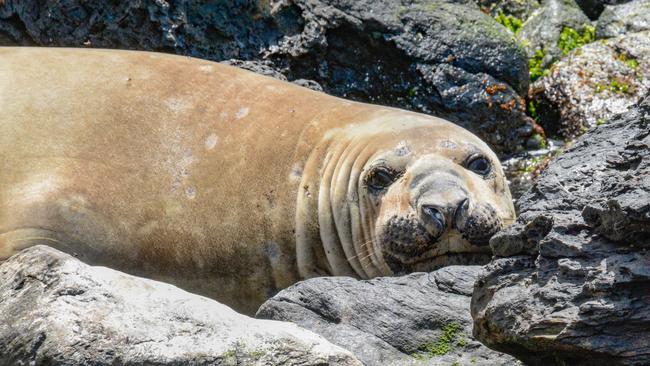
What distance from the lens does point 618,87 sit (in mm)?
9922

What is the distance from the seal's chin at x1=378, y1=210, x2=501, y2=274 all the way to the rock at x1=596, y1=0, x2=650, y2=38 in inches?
205

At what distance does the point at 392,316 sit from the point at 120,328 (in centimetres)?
113

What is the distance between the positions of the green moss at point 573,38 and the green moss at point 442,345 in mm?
6259

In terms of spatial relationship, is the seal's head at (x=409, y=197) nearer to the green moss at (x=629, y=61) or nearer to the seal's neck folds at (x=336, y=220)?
the seal's neck folds at (x=336, y=220)

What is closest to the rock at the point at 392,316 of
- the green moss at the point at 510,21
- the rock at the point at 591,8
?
the green moss at the point at 510,21

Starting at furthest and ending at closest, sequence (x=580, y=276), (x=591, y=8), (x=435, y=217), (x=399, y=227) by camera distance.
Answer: (x=591, y=8) → (x=399, y=227) → (x=435, y=217) → (x=580, y=276)

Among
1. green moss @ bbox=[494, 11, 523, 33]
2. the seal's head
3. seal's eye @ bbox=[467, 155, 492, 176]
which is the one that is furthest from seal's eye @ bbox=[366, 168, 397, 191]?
green moss @ bbox=[494, 11, 523, 33]

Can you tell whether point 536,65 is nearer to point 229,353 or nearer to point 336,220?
point 336,220

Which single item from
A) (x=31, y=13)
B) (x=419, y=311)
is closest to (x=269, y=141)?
(x=419, y=311)

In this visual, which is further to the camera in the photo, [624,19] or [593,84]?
[624,19]

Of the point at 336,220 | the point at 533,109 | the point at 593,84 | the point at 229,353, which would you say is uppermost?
the point at 229,353

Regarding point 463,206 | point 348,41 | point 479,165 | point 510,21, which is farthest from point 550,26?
point 463,206

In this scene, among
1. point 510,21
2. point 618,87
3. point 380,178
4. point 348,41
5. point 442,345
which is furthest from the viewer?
point 510,21

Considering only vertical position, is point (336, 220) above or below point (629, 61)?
below
